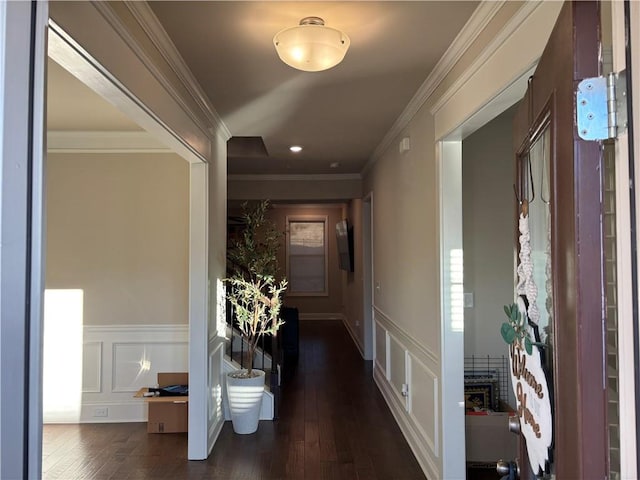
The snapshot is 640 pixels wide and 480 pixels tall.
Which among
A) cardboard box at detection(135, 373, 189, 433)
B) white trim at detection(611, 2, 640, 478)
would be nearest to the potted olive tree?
cardboard box at detection(135, 373, 189, 433)

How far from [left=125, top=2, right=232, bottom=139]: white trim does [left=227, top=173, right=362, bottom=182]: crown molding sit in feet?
9.93

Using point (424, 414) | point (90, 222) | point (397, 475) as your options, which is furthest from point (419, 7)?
point (90, 222)

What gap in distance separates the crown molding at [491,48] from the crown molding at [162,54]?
148cm

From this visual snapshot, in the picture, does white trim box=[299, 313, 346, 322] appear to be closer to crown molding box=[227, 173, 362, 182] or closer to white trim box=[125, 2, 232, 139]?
crown molding box=[227, 173, 362, 182]

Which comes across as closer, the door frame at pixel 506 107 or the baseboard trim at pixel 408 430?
the door frame at pixel 506 107

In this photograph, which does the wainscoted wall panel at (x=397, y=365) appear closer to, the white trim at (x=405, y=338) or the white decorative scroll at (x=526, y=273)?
the white trim at (x=405, y=338)

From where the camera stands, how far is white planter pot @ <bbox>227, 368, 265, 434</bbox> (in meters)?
3.81

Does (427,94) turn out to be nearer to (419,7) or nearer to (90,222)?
(419,7)

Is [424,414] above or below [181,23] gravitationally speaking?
below

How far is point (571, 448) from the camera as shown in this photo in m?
0.86

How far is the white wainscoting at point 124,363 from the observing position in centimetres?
414

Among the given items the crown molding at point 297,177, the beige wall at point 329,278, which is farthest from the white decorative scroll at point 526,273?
the beige wall at point 329,278

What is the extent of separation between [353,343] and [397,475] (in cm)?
451

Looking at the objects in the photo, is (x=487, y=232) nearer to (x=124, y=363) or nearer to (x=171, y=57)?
(x=171, y=57)
